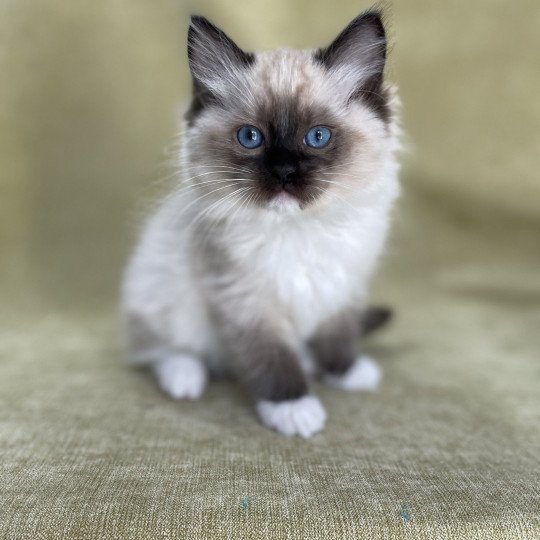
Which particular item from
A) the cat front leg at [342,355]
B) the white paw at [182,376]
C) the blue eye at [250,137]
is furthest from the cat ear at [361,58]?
the white paw at [182,376]

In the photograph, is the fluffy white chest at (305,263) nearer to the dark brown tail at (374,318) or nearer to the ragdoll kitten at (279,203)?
the ragdoll kitten at (279,203)

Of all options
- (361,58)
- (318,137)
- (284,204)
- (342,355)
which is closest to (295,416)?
(342,355)

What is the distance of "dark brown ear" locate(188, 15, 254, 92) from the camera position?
4.92 feet

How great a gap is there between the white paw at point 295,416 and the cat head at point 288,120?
50cm

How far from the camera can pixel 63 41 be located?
2441mm

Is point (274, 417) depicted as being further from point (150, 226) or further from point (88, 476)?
point (150, 226)

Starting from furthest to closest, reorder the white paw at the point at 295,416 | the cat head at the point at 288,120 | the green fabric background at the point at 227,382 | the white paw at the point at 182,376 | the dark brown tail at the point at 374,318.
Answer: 1. the dark brown tail at the point at 374,318
2. the white paw at the point at 182,376
3. the white paw at the point at 295,416
4. the cat head at the point at 288,120
5. the green fabric background at the point at 227,382

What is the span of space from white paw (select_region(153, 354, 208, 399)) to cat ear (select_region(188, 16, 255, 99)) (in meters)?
0.78

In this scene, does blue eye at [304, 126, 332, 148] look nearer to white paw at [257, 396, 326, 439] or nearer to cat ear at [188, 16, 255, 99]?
cat ear at [188, 16, 255, 99]

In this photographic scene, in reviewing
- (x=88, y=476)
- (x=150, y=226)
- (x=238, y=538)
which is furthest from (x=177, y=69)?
(x=238, y=538)

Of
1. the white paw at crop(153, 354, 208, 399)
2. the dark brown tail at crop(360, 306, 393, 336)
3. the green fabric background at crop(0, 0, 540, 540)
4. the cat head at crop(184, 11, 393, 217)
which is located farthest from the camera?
the dark brown tail at crop(360, 306, 393, 336)

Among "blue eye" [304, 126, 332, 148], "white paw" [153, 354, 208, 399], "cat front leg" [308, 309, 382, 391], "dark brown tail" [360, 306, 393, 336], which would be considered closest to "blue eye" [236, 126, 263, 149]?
"blue eye" [304, 126, 332, 148]

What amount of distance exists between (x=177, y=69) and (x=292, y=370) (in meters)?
1.53

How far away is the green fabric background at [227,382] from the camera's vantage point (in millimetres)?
1291
